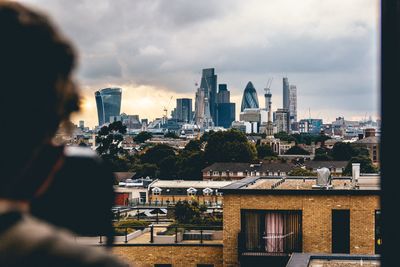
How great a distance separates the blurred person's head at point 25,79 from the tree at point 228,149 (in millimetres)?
104730

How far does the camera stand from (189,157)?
4023 inches

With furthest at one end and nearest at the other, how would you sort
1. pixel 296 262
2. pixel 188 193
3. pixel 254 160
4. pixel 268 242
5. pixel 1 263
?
1. pixel 254 160
2. pixel 188 193
3. pixel 268 242
4. pixel 296 262
5. pixel 1 263

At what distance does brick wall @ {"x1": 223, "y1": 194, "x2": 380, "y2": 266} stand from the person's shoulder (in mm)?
21904

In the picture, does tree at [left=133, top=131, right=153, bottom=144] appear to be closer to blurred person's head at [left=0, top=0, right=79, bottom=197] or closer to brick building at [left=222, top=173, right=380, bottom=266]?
brick building at [left=222, top=173, right=380, bottom=266]

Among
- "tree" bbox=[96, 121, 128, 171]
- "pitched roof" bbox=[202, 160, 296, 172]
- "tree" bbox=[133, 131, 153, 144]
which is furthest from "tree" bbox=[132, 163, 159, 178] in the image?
"tree" bbox=[133, 131, 153, 144]

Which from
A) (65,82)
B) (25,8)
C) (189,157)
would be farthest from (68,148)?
(189,157)

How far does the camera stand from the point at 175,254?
23.9 metres

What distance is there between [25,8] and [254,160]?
11062 centimetres

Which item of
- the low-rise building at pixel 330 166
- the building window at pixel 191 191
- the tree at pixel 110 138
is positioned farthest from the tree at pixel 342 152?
the building window at pixel 191 191

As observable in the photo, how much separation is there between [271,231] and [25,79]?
21.9m

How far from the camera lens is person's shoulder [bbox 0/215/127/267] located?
1227 mm

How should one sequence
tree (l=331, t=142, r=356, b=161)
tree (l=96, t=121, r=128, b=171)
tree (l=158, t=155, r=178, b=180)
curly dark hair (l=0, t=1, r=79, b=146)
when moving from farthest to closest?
tree (l=331, t=142, r=356, b=161), tree (l=158, t=155, r=178, b=180), tree (l=96, t=121, r=128, b=171), curly dark hair (l=0, t=1, r=79, b=146)

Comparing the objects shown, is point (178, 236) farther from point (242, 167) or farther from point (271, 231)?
point (242, 167)

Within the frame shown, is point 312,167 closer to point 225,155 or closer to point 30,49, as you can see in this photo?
point 225,155
